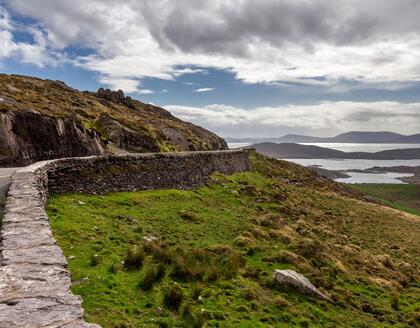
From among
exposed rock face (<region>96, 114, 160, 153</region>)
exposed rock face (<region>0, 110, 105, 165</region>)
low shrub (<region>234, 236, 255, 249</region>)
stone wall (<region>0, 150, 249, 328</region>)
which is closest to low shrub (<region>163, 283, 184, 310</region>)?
stone wall (<region>0, 150, 249, 328</region>)

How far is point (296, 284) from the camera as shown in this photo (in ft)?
52.0

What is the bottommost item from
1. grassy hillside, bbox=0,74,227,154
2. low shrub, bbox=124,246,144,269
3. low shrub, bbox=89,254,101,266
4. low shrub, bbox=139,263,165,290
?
low shrub, bbox=139,263,165,290

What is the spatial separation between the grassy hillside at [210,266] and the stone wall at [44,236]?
1.37 metres

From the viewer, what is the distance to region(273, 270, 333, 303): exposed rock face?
1576cm

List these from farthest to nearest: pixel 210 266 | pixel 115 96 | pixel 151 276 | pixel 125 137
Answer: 1. pixel 115 96
2. pixel 125 137
3. pixel 210 266
4. pixel 151 276

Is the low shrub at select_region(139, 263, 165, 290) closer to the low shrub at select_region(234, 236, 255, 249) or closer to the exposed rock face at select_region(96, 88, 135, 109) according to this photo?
the low shrub at select_region(234, 236, 255, 249)

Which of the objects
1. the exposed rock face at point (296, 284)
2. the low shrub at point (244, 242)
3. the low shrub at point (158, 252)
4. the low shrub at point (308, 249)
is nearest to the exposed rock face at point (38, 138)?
the low shrub at point (244, 242)

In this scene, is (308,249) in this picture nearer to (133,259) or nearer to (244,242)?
(244,242)

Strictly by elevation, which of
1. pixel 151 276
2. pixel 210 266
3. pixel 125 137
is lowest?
pixel 210 266

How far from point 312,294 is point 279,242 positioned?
7.60 metres

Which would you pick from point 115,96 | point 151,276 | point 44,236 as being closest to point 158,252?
point 151,276

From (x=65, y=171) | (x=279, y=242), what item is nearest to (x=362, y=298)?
(x=279, y=242)

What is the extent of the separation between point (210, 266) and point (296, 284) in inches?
153

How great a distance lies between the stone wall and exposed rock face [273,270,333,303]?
982 centimetres
